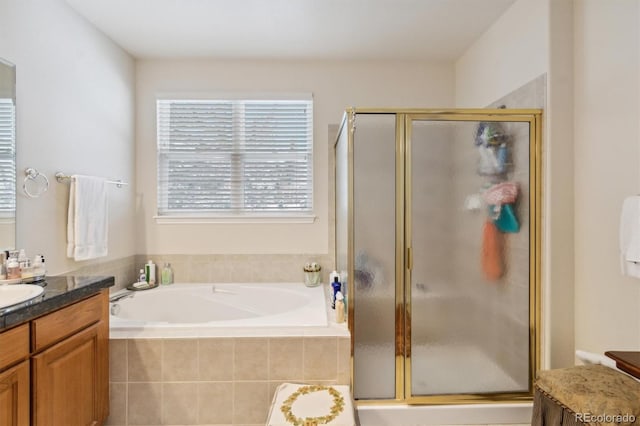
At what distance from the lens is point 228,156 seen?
311 cm

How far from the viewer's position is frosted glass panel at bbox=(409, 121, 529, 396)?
2006 millimetres

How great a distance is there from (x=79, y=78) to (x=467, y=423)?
10.6 feet

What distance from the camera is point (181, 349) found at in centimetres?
194

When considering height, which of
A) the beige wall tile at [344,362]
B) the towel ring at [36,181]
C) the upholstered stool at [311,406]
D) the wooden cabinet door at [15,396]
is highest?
the towel ring at [36,181]

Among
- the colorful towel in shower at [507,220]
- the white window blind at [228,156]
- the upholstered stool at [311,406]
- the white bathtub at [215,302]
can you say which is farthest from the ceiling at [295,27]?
the upholstered stool at [311,406]

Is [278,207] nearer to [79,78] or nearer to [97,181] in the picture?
[97,181]

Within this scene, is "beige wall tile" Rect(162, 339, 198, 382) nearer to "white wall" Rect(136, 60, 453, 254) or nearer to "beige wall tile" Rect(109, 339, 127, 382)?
"beige wall tile" Rect(109, 339, 127, 382)

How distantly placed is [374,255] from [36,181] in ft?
6.35

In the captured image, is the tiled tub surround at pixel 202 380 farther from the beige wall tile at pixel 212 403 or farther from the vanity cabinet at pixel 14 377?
the vanity cabinet at pixel 14 377

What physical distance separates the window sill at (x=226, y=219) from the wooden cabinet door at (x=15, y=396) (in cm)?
184

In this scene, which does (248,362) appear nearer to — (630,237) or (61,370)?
(61,370)

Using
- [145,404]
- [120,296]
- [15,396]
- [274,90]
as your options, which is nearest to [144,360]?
[145,404]

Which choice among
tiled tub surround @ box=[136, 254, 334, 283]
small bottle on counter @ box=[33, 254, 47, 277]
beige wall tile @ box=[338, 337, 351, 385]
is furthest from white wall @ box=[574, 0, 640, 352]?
small bottle on counter @ box=[33, 254, 47, 277]

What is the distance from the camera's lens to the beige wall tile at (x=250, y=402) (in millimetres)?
1936
